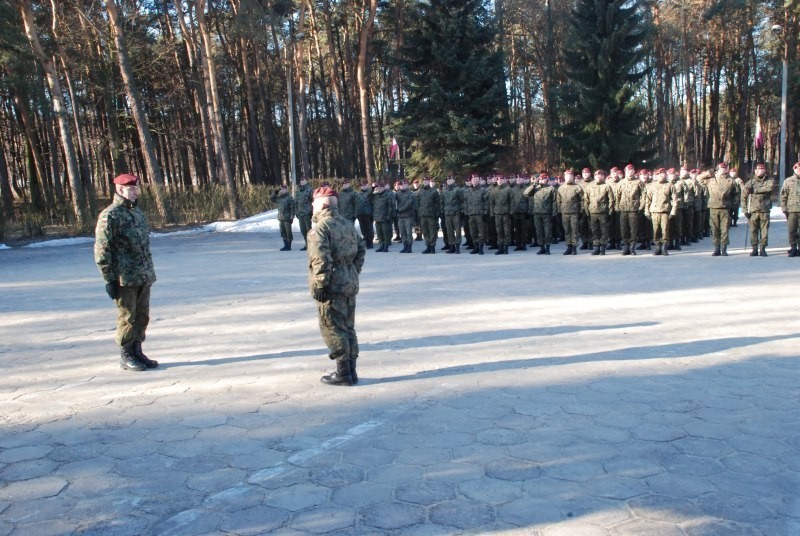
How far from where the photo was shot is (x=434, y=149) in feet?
94.0

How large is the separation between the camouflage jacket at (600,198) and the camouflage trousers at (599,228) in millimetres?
123

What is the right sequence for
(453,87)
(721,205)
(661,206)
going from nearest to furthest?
(721,205), (661,206), (453,87)

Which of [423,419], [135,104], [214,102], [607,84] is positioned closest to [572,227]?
[423,419]

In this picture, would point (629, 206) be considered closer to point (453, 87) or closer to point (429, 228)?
point (429, 228)

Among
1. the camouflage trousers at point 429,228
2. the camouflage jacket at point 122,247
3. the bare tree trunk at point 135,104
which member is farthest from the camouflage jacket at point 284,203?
the bare tree trunk at point 135,104

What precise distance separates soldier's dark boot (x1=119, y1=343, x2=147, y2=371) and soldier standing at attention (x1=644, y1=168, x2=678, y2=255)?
1133 cm

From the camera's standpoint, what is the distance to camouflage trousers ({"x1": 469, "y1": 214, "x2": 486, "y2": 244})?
51.0ft

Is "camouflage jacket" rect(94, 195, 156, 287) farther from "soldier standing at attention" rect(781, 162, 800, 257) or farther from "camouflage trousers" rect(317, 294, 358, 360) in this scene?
"soldier standing at attention" rect(781, 162, 800, 257)

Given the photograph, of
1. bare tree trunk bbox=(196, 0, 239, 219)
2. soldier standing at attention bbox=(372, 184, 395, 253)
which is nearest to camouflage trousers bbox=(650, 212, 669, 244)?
soldier standing at attention bbox=(372, 184, 395, 253)

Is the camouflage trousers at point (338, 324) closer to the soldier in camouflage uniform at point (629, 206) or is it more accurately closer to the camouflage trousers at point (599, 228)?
the camouflage trousers at point (599, 228)

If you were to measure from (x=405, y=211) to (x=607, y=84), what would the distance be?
1671 centimetres

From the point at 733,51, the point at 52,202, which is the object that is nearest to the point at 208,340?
the point at 52,202

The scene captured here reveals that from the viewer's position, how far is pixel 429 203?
16.2m

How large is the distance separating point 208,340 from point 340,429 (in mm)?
3361
